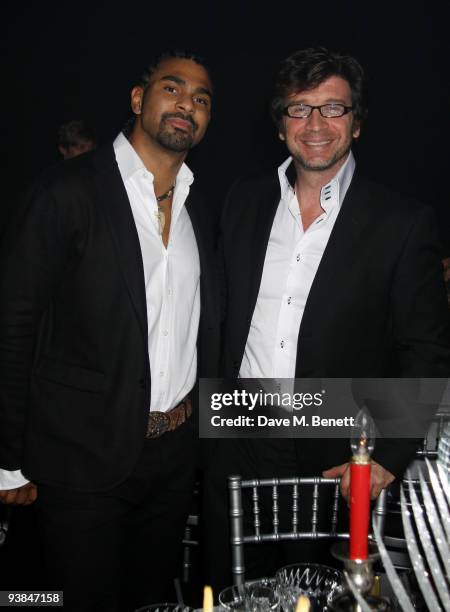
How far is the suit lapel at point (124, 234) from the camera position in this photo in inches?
62.6

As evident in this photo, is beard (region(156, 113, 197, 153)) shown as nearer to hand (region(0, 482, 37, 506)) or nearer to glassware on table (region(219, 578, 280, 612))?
hand (region(0, 482, 37, 506))

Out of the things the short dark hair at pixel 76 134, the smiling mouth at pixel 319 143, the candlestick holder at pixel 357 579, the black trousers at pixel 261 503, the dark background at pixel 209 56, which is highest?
the dark background at pixel 209 56

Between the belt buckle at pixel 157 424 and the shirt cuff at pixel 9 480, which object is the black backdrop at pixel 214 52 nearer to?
the belt buckle at pixel 157 424

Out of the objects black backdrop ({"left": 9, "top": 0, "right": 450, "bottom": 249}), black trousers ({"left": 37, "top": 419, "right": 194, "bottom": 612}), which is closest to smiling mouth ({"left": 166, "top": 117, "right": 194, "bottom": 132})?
black trousers ({"left": 37, "top": 419, "right": 194, "bottom": 612})

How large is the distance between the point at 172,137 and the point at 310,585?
1.16 m

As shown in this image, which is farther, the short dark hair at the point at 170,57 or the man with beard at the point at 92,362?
the short dark hair at the point at 170,57

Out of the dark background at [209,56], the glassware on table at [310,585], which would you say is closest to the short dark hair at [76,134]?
the dark background at [209,56]

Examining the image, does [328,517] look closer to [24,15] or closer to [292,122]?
[292,122]

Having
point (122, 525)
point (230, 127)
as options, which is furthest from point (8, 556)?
point (230, 127)

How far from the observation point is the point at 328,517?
1830 mm

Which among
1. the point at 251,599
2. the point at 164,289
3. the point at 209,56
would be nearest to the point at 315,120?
the point at 164,289

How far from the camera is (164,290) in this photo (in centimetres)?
169

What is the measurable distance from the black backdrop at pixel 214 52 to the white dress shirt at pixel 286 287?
2366mm

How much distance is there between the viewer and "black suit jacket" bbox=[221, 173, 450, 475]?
5.63 feet
